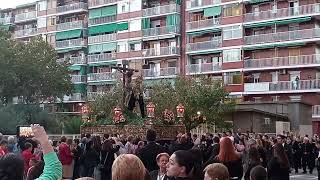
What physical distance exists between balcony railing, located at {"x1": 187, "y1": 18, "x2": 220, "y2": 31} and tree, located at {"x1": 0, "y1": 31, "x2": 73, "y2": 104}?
41.4ft

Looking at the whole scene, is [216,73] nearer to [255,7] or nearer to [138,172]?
[255,7]

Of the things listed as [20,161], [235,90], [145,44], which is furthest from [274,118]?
[20,161]

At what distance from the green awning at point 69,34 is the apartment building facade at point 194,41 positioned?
0.12 m

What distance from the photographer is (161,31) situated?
56.6 metres

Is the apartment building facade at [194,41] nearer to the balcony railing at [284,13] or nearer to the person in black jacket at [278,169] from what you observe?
the balcony railing at [284,13]

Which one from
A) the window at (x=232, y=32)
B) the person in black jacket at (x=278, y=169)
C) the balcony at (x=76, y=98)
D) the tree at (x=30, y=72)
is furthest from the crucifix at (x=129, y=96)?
the balcony at (x=76, y=98)

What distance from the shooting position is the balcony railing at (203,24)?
52156 mm

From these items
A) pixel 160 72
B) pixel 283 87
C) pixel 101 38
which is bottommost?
pixel 283 87

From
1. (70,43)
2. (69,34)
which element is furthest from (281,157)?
(69,34)

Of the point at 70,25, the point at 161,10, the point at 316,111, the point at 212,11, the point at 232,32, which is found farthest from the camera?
the point at 70,25

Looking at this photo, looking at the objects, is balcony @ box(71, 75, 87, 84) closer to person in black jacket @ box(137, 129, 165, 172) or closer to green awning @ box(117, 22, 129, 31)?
green awning @ box(117, 22, 129, 31)

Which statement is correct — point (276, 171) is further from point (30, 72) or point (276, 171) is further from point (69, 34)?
point (69, 34)

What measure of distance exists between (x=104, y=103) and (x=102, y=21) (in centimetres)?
2140

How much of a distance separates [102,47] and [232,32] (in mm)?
17826
